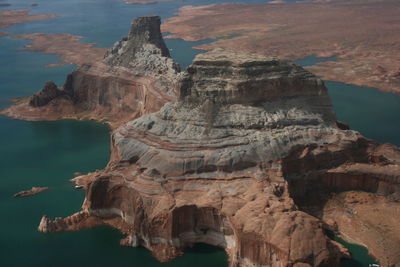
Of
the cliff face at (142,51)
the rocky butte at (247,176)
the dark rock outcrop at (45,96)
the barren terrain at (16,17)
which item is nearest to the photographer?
the rocky butte at (247,176)

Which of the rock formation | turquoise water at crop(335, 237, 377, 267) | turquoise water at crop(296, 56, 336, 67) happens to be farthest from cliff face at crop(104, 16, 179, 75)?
turquoise water at crop(296, 56, 336, 67)

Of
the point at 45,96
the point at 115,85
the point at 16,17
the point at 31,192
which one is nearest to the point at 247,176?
the point at 31,192

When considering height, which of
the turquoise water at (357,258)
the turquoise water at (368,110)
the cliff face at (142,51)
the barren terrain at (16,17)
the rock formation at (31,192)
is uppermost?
the barren terrain at (16,17)

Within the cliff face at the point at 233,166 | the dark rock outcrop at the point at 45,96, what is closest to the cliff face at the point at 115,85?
the dark rock outcrop at the point at 45,96

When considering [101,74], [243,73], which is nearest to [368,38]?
[101,74]

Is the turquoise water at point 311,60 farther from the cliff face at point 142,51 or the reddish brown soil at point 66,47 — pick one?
the reddish brown soil at point 66,47

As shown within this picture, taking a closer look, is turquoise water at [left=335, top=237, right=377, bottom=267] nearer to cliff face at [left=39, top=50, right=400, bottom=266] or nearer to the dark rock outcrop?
cliff face at [left=39, top=50, right=400, bottom=266]
